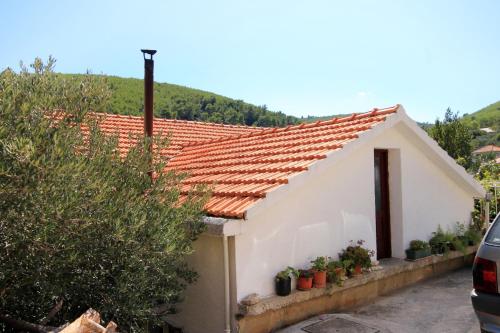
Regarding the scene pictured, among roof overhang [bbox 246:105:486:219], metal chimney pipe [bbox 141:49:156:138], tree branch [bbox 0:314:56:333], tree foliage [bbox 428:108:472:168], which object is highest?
tree foliage [bbox 428:108:472:168]

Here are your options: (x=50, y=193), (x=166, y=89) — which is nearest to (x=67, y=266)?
(x=50, y=193)

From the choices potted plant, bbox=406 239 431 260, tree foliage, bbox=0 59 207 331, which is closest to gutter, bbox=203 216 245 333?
tree foliage, bbox=0 59 207 331

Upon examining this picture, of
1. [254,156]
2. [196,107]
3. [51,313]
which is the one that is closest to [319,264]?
[254,156]

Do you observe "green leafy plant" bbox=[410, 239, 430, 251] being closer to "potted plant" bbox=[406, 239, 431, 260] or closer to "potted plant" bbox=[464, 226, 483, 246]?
"potted plant" bbox=[406, 239, 431, 260]

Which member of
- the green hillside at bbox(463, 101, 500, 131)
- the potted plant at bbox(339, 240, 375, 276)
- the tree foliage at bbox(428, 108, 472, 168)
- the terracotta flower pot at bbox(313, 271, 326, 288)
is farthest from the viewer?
the green hillside at bbox(463, 101, 500, 131)

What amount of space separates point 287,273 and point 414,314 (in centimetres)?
208

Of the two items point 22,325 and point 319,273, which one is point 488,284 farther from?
point 22,325

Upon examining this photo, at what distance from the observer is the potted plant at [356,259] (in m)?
6.43

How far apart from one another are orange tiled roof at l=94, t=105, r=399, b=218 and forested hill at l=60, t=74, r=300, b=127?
934 inches

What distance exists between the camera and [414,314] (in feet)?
20.3

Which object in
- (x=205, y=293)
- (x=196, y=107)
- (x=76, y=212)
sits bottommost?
(x=205, y=293)

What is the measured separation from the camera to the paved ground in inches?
220

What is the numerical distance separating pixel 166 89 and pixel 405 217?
1886 inches

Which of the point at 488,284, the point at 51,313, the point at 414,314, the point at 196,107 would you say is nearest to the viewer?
the point at 51,313
